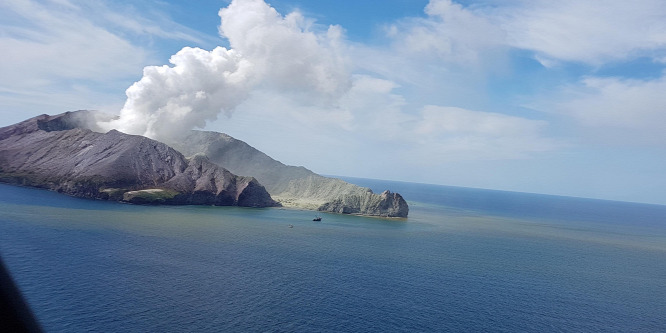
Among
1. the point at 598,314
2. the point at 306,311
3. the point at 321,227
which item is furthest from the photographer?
the point at 321,227

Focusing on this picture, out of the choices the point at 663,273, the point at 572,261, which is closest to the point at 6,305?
the point at 572,261

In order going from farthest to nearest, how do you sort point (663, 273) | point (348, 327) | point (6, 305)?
point (663, 273), point (348, 327), point (6, 305)

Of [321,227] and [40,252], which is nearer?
[40,252]

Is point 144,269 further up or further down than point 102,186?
further down

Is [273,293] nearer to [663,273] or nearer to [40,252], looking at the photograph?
[40,252]

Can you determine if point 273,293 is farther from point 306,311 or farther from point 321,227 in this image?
point 321,227

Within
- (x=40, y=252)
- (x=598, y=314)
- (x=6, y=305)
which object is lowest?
(x=598, y=314)
